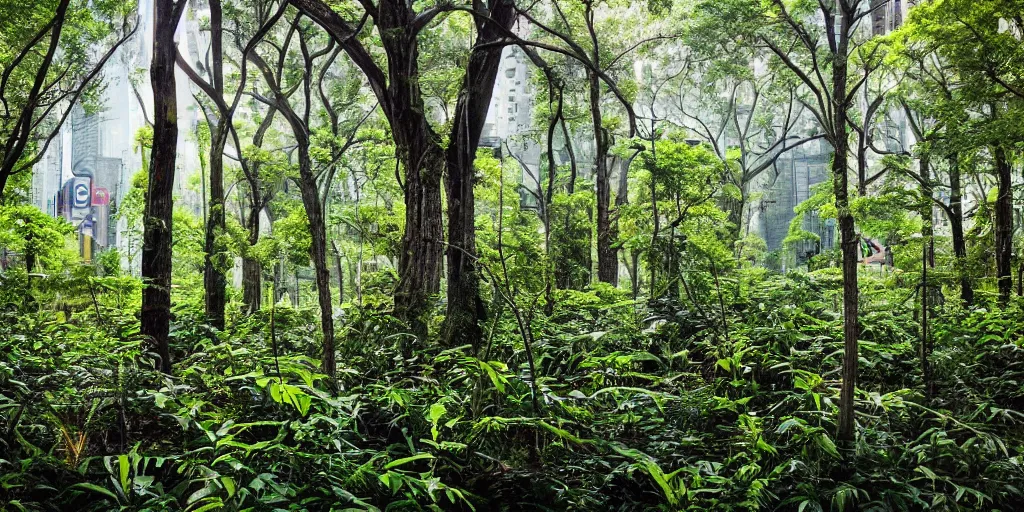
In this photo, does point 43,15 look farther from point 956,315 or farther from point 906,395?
point 956,315

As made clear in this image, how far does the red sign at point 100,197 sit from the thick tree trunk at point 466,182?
60.9ft

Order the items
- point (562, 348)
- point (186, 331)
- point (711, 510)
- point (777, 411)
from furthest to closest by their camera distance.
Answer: point (186, 331) < point (562, 348) < point (777, 411) < point (711, 510)

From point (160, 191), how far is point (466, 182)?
111 inches

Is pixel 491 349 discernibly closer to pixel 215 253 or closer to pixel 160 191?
pixel 160 191

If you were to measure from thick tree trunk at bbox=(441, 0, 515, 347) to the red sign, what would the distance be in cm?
1855

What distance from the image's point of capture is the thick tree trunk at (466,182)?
6.37 meters

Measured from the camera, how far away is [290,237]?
9.75 m

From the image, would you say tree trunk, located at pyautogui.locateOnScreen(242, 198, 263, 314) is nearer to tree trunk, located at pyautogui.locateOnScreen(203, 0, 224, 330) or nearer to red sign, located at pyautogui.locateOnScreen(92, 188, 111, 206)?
tree trunk, located at pyautogui.locateOnScreen(203, 0, 224, 330)

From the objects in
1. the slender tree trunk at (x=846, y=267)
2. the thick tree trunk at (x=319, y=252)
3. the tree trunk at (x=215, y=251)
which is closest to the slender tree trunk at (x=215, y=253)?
the tree trunk at (x=215, y=251)

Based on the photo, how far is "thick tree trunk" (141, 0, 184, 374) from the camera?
526 centimetres

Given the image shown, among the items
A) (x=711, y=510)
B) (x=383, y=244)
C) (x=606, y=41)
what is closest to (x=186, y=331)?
(x=383, y=244)

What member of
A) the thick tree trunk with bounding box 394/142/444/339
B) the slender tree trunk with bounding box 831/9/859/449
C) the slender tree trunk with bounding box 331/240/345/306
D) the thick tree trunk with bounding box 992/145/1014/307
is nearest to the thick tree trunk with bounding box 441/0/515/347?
the thick tree trunk with bounding box 394/142/444/339

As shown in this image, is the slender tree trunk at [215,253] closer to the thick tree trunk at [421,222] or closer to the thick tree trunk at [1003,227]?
the thick tree trunk at [421,222]

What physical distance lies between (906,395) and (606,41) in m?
11.1
